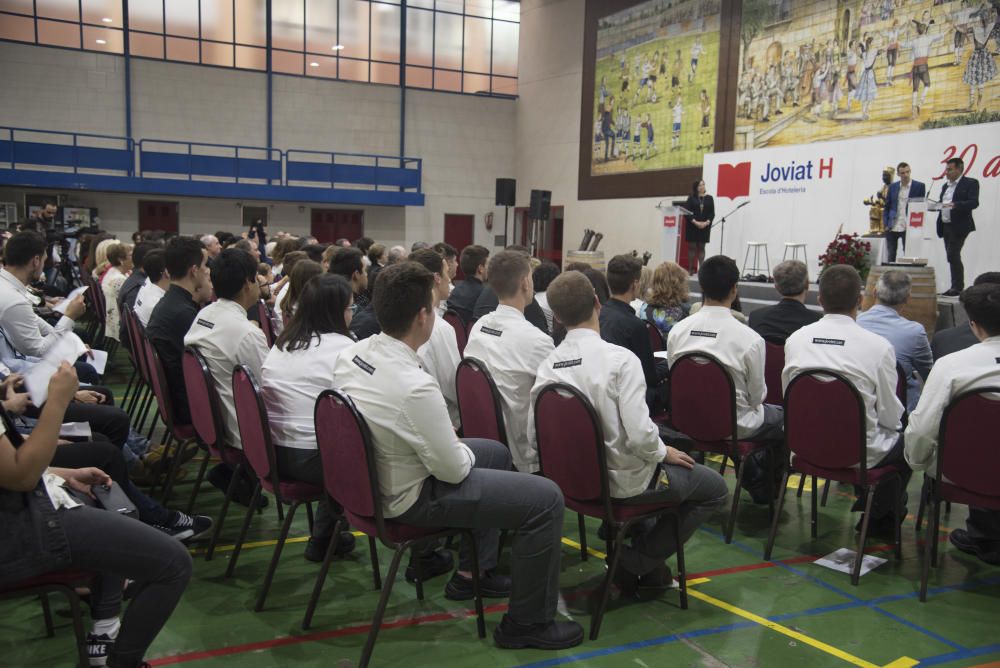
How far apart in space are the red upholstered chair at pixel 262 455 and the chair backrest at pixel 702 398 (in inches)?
72.2

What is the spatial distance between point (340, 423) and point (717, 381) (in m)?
1.93

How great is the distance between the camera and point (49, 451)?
193 centimetres

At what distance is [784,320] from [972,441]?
1558 millimetres

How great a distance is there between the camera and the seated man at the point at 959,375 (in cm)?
309

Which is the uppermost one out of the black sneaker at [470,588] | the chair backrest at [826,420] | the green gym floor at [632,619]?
the chair backrest at [826,420]

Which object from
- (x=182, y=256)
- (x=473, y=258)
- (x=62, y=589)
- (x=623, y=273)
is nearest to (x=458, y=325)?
(x=473, y=258)

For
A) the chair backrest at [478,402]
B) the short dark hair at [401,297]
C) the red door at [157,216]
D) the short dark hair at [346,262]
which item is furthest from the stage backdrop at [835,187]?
the red door at [157,216]

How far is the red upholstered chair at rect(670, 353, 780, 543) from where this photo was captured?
3.64 m

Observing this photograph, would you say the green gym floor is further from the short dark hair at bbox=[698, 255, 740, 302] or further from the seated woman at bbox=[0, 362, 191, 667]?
the short dark hair at bbox=[698, 255, 740, 302]

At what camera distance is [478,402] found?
3.38 metres

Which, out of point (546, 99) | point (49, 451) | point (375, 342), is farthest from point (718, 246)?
point (49, 451)

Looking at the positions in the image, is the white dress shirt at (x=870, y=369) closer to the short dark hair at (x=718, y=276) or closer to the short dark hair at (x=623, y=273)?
the short dark hair at (x=718, y=276)

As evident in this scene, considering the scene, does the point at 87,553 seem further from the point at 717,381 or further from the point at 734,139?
the point at 734,139

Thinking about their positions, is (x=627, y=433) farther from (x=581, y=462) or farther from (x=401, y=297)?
(x=401, y=297)
